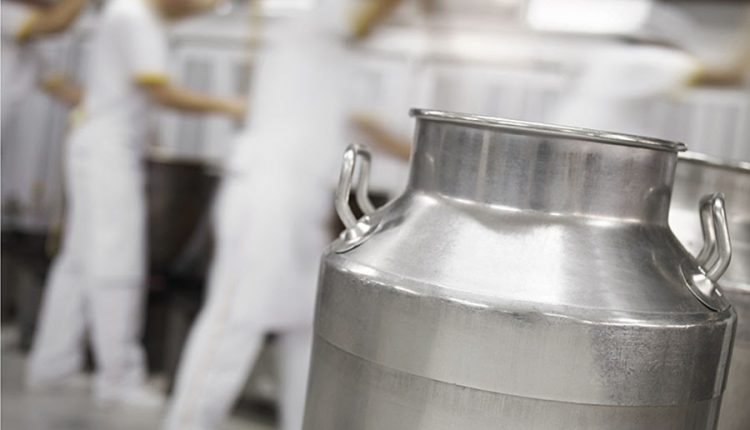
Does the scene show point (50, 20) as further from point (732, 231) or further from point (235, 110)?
point (732, 231)

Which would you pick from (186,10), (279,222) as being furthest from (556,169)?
(186,10)

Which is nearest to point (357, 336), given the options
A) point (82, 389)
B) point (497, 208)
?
point (497, 208)

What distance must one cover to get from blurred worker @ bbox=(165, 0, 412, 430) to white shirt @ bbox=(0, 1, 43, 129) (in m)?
1.38

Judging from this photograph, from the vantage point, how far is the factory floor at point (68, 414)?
9.84 feet

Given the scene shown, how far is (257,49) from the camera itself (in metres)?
3.66

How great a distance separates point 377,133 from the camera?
2576 millimetres

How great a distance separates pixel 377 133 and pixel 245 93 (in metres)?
2.03

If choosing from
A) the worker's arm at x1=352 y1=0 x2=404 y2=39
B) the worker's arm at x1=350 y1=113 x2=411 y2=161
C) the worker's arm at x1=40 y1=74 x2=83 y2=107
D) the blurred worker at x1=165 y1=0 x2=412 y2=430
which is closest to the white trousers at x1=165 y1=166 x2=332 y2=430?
the blurred worker at x1=165 y1=0 x2=412 y2=430

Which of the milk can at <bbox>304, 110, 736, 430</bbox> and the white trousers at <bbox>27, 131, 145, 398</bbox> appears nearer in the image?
the milk can at <bbox>304, 110, 736, 430</bbox>

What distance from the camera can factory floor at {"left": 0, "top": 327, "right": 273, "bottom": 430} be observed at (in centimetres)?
300

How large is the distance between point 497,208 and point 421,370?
160mm

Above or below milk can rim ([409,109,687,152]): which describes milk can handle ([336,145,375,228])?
below

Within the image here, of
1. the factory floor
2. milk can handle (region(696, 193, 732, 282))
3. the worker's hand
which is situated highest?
milk can handle (region(696, 193, 732, 282))

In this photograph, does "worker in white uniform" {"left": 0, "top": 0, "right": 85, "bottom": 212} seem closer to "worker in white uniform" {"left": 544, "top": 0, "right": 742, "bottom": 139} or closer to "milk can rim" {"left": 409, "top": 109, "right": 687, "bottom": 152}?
"worker in white uniform" {"left": 544, "top": 0, "right": 742, "bottom": 139}
